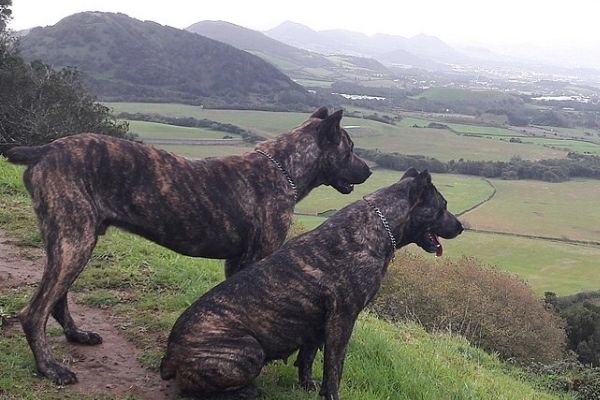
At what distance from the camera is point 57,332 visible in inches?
235

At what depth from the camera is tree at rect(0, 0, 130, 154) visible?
28.1 m

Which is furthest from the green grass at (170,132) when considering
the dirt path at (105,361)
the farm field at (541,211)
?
the dirt path at (105,361)

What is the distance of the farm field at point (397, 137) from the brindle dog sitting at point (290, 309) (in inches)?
2385

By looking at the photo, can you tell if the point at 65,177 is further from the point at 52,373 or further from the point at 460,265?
the point at 460,265

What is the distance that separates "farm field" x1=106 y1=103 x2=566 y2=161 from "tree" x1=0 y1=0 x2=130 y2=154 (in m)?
30.0

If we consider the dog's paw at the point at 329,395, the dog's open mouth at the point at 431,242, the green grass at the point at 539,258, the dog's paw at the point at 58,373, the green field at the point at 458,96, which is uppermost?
the dog's open mouth at the point at 431,242

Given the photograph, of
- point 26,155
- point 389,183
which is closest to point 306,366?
point 26,155

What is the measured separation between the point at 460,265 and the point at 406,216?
27.6 meters

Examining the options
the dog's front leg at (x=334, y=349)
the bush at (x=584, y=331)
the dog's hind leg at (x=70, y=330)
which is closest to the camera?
the dog's front leg at (x=334, y=349)

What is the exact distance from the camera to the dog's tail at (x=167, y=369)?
196 inches

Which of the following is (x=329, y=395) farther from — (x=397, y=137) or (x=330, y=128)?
(x=397, y=137)

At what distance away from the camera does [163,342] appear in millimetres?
5984

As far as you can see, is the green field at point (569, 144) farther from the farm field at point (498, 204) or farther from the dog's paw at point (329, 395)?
the dog's paw at point (329, 395)

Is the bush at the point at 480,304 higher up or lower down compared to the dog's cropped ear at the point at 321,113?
lower down
